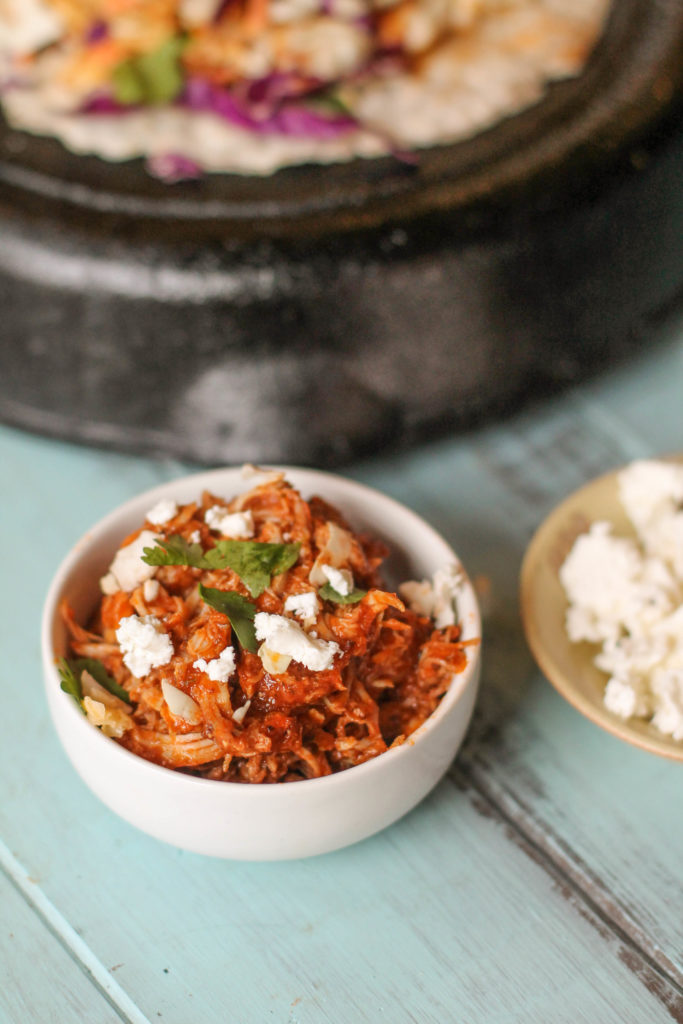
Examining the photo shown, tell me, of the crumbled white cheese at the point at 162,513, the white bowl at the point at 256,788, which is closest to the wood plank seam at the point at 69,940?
the white bowl at the point at 256,788

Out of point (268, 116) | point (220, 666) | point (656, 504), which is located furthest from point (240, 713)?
point (268, 116)

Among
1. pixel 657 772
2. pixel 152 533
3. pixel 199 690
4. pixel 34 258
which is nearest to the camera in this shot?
pixel 199 690

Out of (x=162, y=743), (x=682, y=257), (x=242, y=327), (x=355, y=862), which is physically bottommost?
(x=355, y=862)

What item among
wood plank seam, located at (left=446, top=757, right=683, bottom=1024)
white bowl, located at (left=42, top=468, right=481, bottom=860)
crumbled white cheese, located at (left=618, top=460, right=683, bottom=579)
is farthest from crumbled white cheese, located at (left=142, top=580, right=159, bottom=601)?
crumbled white cheese, located at (left=618, top=460, right=683, bottom=579)

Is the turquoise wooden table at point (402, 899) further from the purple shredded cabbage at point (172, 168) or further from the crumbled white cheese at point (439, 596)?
the purple shredded cabbage at point (172, 168)

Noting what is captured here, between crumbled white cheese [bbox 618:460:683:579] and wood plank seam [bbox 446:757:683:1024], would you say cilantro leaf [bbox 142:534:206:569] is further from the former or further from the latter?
crumbled white cheese [bbox 618:460:683:579]

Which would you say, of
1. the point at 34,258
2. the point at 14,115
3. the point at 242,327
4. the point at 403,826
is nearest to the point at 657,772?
the point at 403,826

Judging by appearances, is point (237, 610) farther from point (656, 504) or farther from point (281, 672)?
point (656, 504)

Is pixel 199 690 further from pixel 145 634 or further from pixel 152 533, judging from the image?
pixel 152 533
